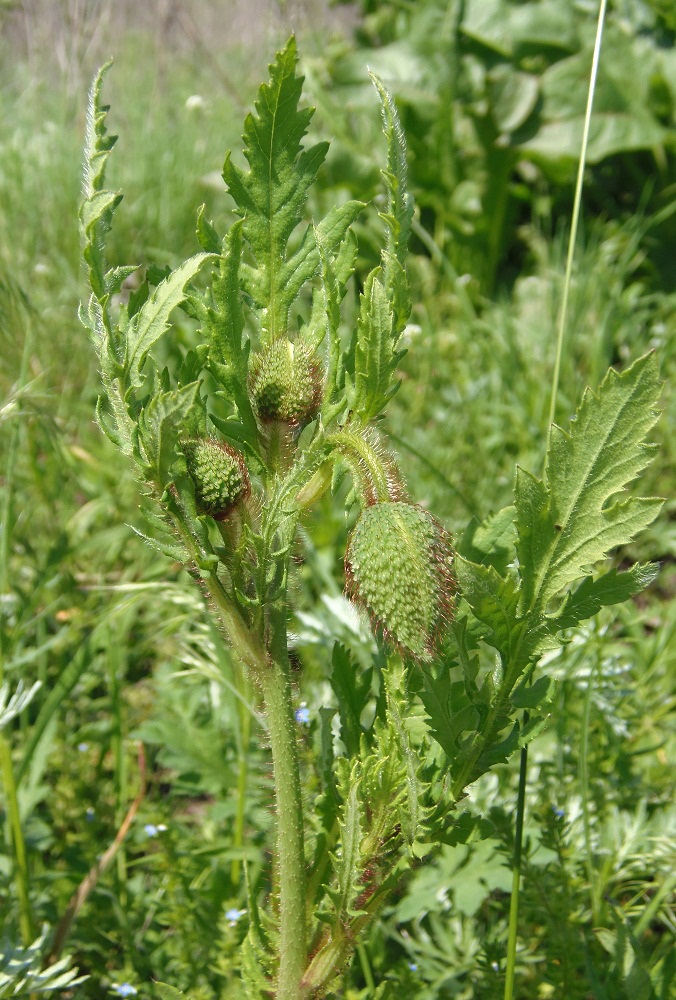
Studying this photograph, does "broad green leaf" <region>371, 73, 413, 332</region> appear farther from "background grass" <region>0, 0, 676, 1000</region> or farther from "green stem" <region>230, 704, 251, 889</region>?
"green stem" <region>230, 704, 251, 889</region>

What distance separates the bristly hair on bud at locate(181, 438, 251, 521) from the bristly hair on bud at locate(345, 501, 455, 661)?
158mm

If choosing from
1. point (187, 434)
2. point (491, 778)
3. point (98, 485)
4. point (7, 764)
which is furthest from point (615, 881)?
point (98, 485)

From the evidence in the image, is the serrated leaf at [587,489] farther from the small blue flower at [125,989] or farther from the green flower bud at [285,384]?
the small blue flower at [125,989]

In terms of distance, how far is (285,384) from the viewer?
46.0 inches

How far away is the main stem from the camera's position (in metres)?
1.17

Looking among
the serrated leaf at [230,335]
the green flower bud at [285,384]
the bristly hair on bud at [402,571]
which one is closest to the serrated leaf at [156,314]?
the serrated leaf at [230,335]

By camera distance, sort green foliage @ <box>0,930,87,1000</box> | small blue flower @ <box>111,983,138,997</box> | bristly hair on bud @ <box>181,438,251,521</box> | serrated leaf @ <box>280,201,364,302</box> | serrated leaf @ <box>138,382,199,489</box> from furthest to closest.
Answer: small blue flower @ <box>111,983,138,997</box>, green foliage @ <box>0,930,87,1000</box>, serrated leaf @ <box>280,201,364,302</box>, bristly hair on bud @ <box>181,438,251,521</box>, serrated leaf @ <box>138,382,199,489</box>

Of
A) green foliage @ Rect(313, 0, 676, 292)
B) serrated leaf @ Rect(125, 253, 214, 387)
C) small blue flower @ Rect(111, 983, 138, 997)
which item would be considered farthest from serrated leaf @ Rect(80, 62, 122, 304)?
green foliage @ Rect(313, 0, 676, 292)

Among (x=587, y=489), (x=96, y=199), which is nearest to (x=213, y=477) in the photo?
(x=96, y=199)

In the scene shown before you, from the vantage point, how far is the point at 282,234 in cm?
124

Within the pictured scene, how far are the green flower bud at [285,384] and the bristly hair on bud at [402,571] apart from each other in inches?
6.9

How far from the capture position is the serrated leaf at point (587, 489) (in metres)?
1.11

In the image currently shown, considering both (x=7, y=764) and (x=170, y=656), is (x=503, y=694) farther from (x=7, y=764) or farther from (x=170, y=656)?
(x=170, y=656)

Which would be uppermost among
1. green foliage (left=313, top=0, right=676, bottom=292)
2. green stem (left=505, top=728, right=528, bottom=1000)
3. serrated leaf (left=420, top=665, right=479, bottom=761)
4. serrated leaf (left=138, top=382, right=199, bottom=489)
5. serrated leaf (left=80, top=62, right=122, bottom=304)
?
green foliage (left=313, top=0, right=676, bottom=292)
